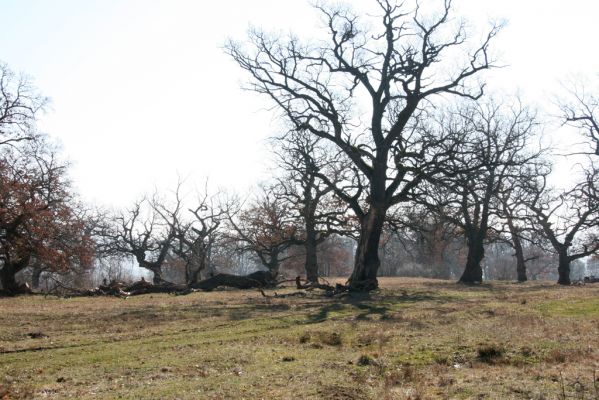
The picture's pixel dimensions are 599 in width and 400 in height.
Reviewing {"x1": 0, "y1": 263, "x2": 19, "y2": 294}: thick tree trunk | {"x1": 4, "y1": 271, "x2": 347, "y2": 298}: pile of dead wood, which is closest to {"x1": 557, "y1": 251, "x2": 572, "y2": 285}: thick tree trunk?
{"x1": 4, "y1": 271, "x2": 347, "y2": 298}: pile of dead wood

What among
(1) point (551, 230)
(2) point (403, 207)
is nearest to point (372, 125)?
(2) point (403, 207)

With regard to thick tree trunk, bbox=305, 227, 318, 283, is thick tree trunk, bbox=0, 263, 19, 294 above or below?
below

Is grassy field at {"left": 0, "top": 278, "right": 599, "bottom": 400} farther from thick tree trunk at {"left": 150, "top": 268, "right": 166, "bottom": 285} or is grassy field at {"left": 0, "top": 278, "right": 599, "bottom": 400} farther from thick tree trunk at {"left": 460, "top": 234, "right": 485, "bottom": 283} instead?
thick tree trunk at {"left": 460, "top": 234, "right": 485, "bottom": 283}

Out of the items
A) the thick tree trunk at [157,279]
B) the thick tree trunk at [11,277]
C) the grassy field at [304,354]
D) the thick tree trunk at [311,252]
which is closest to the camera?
the grassy field at [304,354]

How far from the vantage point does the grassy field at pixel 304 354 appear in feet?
22.9

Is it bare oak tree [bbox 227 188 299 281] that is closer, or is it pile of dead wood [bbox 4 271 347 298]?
pile of dead wood [bbox 4 271 347 298]

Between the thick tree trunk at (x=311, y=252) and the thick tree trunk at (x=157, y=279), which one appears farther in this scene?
the thick tree trunk at (x=311, y=252)

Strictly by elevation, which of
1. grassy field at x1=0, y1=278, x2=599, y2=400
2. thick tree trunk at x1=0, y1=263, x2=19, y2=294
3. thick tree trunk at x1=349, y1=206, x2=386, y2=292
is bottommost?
grassy field at x1=0, y1=278, x2=599, y2=400

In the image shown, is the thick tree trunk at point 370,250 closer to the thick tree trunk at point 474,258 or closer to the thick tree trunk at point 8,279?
the thick tree trunk at point 474,258

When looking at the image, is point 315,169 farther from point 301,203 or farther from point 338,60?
point 301,203

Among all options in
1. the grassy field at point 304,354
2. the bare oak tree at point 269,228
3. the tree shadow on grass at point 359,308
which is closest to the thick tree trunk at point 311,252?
the bare oak tree at point 269,228

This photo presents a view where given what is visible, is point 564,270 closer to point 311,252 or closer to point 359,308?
point 311,252

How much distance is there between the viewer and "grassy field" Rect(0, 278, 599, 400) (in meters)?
6.96

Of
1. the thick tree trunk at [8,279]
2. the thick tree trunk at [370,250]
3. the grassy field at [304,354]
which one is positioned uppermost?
the thick tree trunk at [370,250]
